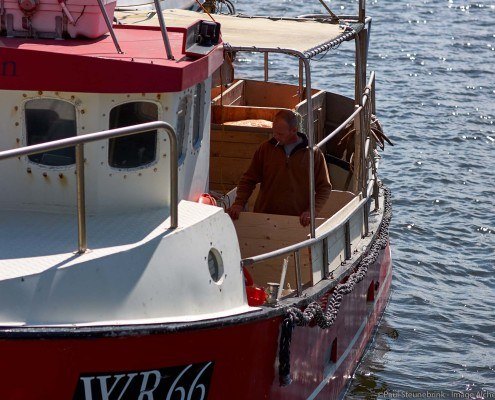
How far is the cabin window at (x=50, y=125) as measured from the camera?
8805 millimetres

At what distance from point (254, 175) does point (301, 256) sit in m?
0.84

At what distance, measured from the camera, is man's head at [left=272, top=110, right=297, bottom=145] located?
10531 millimetres

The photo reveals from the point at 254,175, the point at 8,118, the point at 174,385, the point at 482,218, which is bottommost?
the point at 482,218

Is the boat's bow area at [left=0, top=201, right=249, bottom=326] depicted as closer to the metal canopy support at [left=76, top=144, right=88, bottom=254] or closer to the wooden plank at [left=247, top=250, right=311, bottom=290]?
the metal canopy support at [left=76, top=144, right=88, bottom=254]

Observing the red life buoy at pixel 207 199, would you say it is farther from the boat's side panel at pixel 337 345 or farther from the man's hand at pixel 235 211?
the boat's side panel at pixel 337 345

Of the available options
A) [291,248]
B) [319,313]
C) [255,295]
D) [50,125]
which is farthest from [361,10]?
[50,125]

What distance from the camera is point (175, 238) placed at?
8523mm

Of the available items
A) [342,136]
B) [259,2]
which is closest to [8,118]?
[342,136]

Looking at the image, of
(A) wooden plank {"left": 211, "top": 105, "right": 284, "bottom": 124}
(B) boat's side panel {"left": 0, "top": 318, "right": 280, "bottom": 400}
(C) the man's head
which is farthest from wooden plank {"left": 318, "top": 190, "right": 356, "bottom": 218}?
(B) boat's side panel {"left": 0, "top": 318, "right": 280, "bottom": 400}

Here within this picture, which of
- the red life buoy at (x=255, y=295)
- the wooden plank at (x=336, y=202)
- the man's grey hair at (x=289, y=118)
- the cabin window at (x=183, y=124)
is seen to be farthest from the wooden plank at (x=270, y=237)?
the wooden plank at (x=336, y=202)

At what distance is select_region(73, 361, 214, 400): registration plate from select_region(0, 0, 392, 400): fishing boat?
0.01 metres

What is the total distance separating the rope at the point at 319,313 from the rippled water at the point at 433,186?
2300 mm

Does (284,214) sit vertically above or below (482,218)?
above

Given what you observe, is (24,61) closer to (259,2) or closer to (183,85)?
(183,85)
